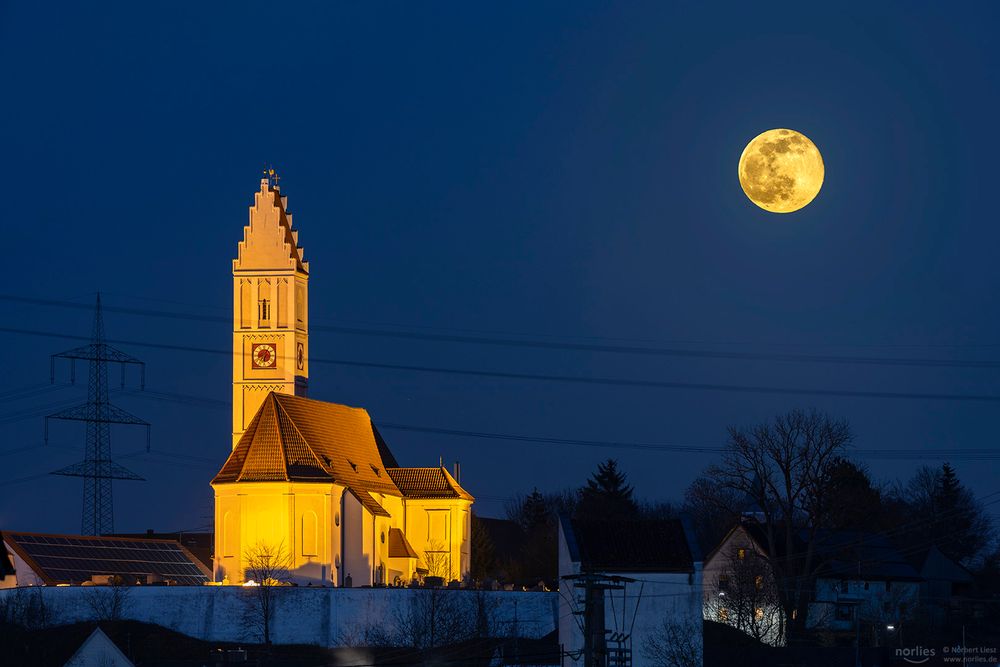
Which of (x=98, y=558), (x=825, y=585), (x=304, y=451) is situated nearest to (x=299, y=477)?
(x=304, y=451)

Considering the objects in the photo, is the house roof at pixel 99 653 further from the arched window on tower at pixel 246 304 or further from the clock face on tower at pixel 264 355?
the arched window on tower at pixel 246 304

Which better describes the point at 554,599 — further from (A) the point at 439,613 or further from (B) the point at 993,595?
(B) the point at 993,595

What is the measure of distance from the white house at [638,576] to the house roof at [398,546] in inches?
1258

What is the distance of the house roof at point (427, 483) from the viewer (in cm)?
11881

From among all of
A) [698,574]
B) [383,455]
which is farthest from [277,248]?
[698,574]

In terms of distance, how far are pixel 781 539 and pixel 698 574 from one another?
22.5 metres

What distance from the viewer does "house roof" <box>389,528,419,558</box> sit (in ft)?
375

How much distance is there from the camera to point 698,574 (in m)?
79.9

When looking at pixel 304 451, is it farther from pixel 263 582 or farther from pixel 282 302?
pixel 282 302

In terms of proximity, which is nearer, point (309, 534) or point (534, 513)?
point (309, 534)

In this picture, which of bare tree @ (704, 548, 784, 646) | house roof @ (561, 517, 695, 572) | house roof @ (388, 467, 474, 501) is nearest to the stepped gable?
house roof @ (388, 467, 474, 501)

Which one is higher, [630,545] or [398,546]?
[398,546]

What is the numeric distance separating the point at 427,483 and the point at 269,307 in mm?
23838

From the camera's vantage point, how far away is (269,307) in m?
137
